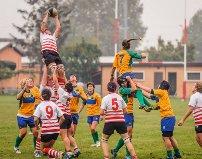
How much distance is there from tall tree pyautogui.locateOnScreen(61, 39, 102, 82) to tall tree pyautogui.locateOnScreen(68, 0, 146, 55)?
2034 inches

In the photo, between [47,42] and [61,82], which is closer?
[47,42]

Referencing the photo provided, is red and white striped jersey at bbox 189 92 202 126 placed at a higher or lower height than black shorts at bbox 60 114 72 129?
higher

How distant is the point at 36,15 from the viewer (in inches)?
3551

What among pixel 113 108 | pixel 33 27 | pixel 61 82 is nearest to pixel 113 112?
pixel 113 108

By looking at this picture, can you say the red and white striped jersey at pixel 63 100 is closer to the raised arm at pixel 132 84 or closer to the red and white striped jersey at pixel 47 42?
the red and white striped jersey at pixel 47 42

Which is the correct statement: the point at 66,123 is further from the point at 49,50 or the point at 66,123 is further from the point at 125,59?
the point at 125,59

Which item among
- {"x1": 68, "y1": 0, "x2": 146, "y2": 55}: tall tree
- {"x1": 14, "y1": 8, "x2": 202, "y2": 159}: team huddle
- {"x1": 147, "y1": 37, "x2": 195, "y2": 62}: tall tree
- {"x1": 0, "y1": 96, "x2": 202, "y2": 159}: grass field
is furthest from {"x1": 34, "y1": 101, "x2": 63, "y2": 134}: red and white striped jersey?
{"x1": 68, "y1": 0, "x2": 146, "y2": 55}: tall tree

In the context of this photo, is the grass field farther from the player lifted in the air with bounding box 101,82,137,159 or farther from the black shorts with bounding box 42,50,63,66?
the black shorts with bounding box 42,50,63,66

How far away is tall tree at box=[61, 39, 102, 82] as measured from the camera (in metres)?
77.8

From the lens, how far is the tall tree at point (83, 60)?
255 ft

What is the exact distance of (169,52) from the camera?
311ft

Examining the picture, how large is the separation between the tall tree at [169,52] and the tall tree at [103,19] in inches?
1302

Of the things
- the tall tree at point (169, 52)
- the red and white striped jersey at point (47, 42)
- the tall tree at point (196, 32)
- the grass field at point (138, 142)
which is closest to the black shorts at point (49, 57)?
the red and white striped jersey at point (47, 42)

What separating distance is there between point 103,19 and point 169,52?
4195 cm
